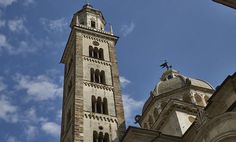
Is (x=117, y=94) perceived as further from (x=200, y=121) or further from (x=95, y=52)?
(x=200, y=121)

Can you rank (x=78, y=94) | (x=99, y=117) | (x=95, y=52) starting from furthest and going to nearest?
(x=95, y=52)
(x=78, y=94)
(x=99, y=117)

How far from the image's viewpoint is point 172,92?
37.0m

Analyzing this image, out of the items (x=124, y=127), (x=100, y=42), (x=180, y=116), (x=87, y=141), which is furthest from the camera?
(x=100, y=42)

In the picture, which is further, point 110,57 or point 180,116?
point 110,57

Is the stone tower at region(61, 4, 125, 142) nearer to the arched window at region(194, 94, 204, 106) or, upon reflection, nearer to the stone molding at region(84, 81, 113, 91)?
the stone molding at region(84, 81, 113, 91)

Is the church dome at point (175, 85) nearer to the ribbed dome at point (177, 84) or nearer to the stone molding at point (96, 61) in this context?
the ribbed dome at point (177, 84)

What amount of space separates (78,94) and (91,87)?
1.68m

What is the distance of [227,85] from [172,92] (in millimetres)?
14706

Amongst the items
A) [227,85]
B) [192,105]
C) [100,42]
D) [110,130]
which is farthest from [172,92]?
[227,85]

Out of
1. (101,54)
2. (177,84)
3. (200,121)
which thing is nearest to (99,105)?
(101,54)

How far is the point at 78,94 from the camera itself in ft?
95.7

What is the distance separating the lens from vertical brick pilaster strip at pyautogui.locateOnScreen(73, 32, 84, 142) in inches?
1036

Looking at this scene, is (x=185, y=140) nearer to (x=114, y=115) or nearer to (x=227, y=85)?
(x=227, y=85)

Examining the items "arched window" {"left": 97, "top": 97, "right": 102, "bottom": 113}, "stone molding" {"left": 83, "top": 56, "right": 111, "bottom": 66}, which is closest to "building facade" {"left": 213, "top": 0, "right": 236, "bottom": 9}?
"arched window" {"left": 97, "top": 97, "right": 102, "bottom": 113}
